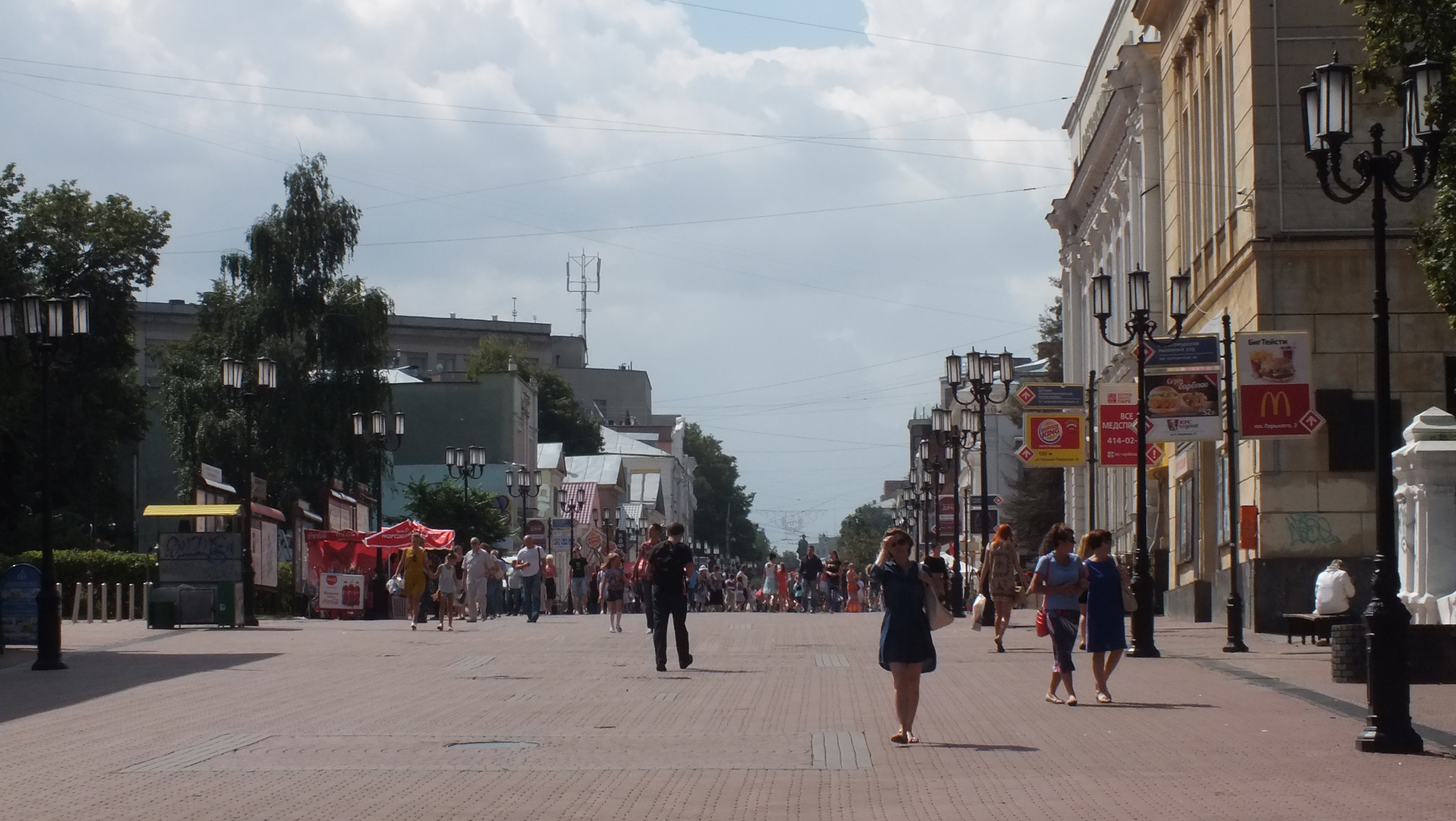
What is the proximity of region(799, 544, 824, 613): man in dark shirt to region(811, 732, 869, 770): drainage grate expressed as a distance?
36559 mm

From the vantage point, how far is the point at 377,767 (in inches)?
462

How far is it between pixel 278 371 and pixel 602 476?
158 feet

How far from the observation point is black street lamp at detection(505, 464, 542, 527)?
58031 millimetres

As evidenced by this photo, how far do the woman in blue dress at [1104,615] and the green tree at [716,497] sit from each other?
492ft

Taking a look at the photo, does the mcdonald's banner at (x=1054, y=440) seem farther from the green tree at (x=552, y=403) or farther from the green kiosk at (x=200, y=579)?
the green tree at (x=552, y=403)

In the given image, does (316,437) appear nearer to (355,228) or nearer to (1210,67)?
(355,228)

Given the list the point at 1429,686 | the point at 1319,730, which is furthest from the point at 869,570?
the point at 1429,686

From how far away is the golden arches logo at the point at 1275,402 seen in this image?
2791 centimetres

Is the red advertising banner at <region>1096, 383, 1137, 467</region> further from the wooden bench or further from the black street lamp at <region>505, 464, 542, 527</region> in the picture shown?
the black street lamp at <region>505, 464, 542, 527</region>

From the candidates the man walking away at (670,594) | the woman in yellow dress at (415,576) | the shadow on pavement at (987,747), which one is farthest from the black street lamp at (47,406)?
the shadow on pavement at (987,747)

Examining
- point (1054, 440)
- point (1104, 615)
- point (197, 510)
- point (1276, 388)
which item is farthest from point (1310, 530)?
point (197, 510)

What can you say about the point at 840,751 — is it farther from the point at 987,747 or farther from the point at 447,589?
the point at 447,589

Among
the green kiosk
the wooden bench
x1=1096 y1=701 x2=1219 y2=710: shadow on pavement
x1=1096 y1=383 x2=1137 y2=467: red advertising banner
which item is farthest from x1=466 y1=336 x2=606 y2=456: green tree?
x1=1096 y1=701 x2=1219 y2=710: shadow on pavement

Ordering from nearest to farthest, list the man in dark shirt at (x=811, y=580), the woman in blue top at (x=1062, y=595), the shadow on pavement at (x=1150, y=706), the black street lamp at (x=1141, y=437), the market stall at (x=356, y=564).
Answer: the shadow on pavement at (x=1150, y=706) < the woman in blue top at (x=1062, y=595) < the black street lamp at (x=1141, y=437) < the market stall at (x=356, y=564) < the man in dark shirt at (x=811, y=580)
